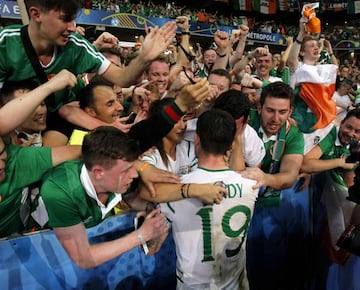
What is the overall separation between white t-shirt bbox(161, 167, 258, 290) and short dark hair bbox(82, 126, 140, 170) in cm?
35

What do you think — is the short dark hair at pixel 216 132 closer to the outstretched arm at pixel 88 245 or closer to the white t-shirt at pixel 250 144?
the outstretched arm at pixel 88 245

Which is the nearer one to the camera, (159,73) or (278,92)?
(278,92)

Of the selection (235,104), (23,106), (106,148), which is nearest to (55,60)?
(23,106)

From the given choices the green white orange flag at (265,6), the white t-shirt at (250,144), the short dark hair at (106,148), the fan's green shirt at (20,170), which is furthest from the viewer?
the green white orange flag at (265,6)

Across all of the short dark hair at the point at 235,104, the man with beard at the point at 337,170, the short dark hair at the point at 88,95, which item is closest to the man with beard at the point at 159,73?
the short dark hair at the point at 88,95

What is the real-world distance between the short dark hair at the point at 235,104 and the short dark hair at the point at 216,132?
455 millimetres

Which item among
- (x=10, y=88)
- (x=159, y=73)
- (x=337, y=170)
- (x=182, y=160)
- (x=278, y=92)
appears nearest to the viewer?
(x=10, y=88)

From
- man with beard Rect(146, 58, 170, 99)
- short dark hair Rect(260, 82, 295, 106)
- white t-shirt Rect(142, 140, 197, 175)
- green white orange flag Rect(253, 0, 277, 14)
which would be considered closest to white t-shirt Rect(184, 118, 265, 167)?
white t-shirt Rect(142, 140, 197, 175)

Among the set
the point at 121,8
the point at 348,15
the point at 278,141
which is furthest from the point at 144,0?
the point at 278,141

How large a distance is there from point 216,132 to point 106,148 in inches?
19.5

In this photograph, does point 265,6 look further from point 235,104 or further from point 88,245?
point 88,245

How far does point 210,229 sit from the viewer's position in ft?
5.80

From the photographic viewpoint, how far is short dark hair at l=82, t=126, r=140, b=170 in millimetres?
1560

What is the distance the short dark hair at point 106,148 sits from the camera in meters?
1.56
